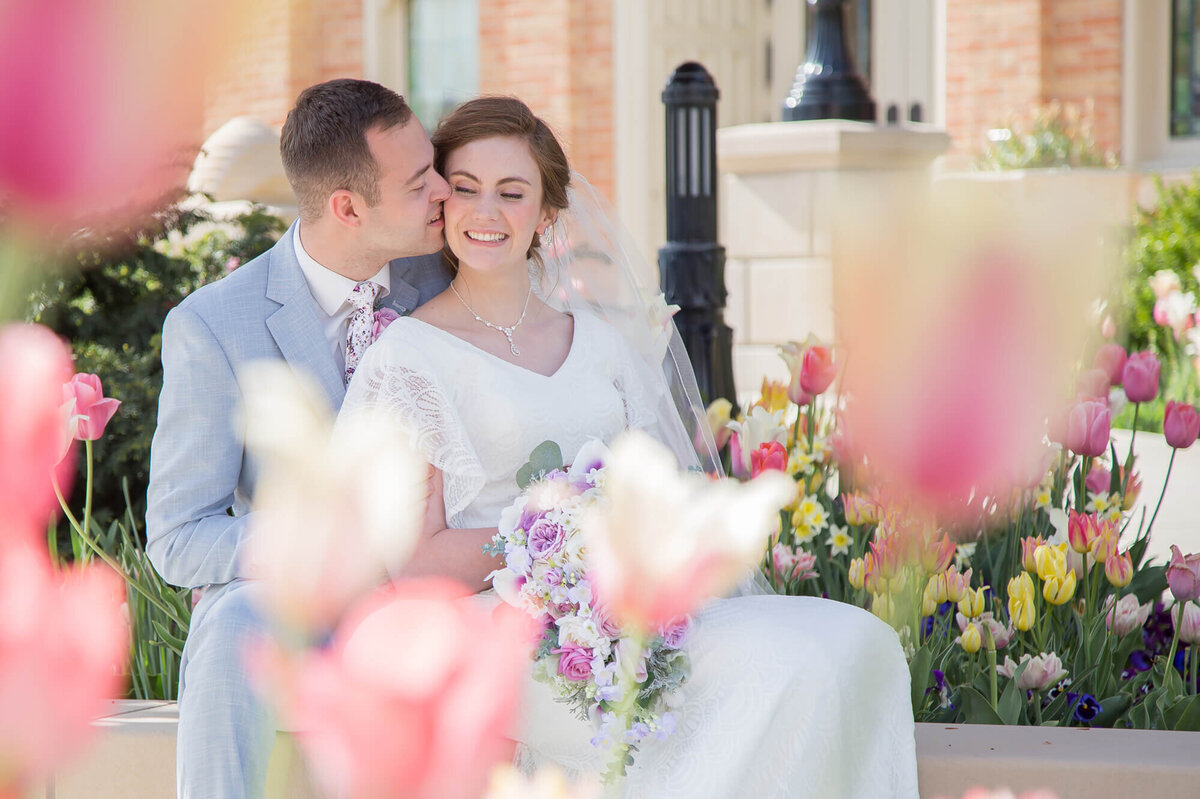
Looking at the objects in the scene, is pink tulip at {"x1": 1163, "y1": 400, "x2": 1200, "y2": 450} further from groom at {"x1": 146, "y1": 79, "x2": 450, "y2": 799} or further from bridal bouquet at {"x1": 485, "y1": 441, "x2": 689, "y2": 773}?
groom at {"x1": 146, "y1": 79, "x2": 450, "y2": 799}

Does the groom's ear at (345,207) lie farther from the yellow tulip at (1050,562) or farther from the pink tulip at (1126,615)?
the pink tulip at (1126,615)

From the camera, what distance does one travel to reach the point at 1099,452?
8.87ft

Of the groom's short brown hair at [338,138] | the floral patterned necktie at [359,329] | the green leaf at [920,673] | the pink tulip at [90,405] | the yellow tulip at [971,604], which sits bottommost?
the green leaf at [920,673]

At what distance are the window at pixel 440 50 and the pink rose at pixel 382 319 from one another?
852cm

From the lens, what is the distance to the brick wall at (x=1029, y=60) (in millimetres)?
9156

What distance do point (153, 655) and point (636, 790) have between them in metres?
1.24

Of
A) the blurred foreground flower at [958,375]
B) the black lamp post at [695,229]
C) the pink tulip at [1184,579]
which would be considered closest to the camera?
the blurred foreground flower at [958,375]

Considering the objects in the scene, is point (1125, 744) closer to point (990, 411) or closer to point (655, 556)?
point (990, 411)

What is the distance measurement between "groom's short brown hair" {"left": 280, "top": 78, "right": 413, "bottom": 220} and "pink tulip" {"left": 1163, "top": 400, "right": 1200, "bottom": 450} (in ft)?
5.59

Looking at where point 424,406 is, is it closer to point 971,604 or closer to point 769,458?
point 769,458

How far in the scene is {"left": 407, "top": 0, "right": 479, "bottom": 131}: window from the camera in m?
11.0

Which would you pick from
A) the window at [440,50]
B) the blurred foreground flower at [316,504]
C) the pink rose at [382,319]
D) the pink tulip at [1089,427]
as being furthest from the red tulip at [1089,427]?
the window at [440,50]

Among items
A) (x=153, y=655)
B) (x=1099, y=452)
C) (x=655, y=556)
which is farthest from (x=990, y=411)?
(x=153, y=655)

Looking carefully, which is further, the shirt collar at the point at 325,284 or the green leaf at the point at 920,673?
the shirt collar at the point at 325,284
